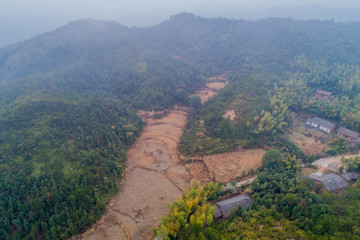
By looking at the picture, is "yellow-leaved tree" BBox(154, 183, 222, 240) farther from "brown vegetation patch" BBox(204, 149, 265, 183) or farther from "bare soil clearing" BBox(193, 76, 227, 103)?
"bare soil clearing" BBox(193, 76, 227, 103)

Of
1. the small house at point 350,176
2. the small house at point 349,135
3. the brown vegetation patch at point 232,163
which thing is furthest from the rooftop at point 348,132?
the brown vegetation patch at point 232,163

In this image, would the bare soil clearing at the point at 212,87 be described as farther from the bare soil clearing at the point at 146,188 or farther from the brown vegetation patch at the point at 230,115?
the bare soil clearing at the point at 146,188

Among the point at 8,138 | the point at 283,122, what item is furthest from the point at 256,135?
the point at 8,138

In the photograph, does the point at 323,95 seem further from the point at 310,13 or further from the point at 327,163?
the point at 310,13

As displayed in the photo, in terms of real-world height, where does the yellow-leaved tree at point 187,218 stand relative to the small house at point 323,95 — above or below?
above

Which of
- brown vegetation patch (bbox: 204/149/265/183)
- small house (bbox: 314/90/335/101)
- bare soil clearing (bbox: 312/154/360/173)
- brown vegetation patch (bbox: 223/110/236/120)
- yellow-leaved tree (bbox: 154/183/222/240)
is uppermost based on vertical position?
yellow-leaved tree (bbox: 154/183/222/240)

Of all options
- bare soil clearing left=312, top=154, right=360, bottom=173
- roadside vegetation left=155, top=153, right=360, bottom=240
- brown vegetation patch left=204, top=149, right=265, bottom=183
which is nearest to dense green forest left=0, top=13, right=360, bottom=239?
roadside vegetation left=155, top=153, right=360, bottom=240
